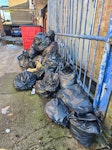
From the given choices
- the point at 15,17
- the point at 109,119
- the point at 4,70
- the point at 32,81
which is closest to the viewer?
the point at 109,119

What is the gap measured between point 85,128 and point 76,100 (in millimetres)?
350

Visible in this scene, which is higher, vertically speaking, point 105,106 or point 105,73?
point 105,73

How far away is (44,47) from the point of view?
350 cm

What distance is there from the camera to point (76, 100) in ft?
5.12

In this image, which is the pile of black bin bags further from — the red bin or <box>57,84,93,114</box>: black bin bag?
the red bin

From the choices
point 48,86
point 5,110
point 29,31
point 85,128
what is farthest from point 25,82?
point 29,31

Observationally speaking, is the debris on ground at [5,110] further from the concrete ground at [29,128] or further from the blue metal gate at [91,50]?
the blue metal gate at [91,50]

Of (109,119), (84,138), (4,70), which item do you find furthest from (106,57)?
(4,70)

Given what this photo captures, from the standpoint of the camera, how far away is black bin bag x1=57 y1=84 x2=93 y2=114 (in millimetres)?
1466

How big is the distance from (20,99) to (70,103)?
1.04 m

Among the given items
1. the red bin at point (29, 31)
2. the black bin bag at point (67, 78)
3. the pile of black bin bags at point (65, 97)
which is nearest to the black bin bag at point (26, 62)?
the pile of black bin bags at point (65, 97)

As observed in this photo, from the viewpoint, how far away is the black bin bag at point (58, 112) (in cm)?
156

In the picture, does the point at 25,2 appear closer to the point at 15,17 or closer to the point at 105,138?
the point at 15,17

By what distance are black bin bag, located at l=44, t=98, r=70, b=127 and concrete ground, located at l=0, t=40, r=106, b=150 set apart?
0.40ft
